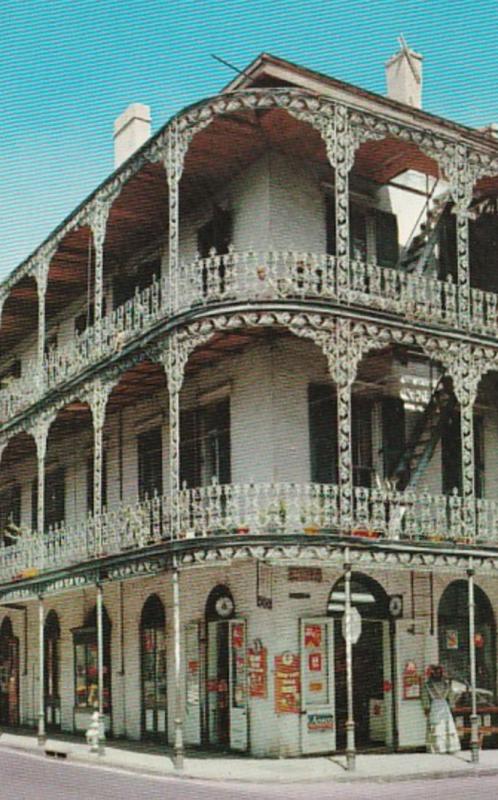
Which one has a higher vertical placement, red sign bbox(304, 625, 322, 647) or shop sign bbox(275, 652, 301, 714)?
red sign bbox(304, 625, 322, 647)

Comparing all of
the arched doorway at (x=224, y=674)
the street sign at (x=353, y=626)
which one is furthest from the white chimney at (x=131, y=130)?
the street sign at (x=353, y=626)

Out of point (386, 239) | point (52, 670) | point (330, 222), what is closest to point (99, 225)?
point (330, 222)

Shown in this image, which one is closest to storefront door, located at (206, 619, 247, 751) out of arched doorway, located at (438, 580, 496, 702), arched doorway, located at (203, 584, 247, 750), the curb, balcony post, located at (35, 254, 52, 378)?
arched doorway, located at (203, 584, 247, 750)

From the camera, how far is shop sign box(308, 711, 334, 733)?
1928cm

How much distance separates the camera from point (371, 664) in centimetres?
2055

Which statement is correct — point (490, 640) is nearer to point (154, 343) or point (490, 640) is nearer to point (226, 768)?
point (226, 768)

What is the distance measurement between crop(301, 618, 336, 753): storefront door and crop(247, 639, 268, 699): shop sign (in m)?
0.59

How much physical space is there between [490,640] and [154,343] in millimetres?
8120

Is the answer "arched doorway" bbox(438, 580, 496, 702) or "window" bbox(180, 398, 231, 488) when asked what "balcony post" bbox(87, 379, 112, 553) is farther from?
"arched doorway" bbox(438, 580, 496, 702)

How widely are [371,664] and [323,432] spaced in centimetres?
397

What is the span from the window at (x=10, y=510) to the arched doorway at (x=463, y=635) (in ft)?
45.1

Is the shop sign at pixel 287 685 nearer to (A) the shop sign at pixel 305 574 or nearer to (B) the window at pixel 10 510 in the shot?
(A) the shop sign at pixel 305 574

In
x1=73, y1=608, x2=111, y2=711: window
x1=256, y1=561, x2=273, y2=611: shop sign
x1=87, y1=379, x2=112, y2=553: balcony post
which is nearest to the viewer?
x1=256, y1=561, x2=273, y2=611: shop sign

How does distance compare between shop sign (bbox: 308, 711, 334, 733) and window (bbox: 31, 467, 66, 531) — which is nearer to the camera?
shop sign (bbox: 308, 711, 334, 733)
